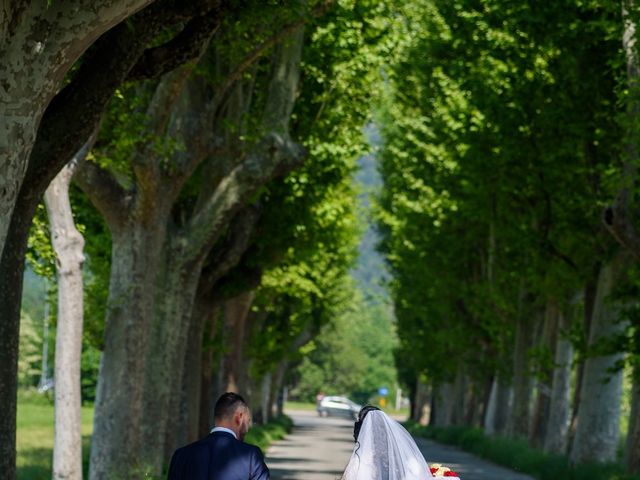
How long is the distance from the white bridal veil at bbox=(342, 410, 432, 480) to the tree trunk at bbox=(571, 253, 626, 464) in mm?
20146


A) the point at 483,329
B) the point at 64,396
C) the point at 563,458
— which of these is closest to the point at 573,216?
the point at 563,458

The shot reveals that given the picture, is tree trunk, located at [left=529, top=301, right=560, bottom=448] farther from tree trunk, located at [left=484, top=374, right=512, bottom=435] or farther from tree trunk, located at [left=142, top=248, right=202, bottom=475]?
tree trunk, located at [left=142, top=248, right=202, bottom=475]

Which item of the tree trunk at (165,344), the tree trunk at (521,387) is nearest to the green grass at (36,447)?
the tree trunk at (165,344)

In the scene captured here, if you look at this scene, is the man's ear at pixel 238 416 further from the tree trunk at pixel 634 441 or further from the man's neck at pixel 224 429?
the tree trunk at pixel 634 441

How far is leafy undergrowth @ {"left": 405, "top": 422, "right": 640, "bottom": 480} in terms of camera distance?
2567 cm

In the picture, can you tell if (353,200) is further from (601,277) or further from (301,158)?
(301,158)

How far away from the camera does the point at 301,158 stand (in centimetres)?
2508

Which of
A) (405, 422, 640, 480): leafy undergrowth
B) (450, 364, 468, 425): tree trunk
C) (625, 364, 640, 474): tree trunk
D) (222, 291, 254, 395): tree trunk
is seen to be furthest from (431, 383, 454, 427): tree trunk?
(625, 364, 640, 474): tree trunk

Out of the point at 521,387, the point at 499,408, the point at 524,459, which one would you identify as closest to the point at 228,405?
the point at 524,459

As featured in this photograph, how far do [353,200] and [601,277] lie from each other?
19983 millimetres

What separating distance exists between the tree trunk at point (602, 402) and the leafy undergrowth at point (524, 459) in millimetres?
560

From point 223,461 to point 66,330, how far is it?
39.8 feet

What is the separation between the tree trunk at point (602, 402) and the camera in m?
28.5

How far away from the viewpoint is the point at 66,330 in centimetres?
2011
